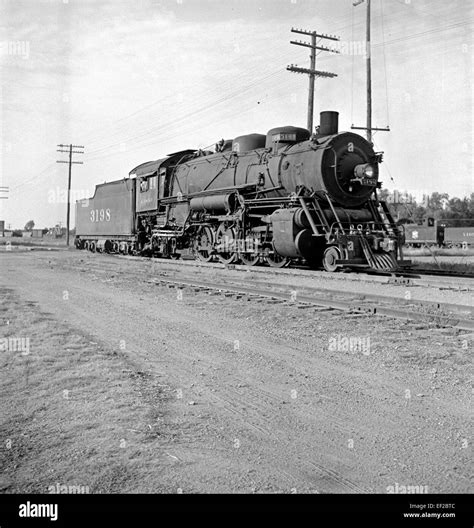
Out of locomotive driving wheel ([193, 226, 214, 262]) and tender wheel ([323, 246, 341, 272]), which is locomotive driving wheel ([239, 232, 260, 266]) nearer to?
locomotive driving wheel ([193, 226, 214, 262])

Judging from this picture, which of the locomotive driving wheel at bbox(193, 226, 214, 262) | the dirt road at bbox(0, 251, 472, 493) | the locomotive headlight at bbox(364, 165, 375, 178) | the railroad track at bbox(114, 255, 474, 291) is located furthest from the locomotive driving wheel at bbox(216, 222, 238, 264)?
the dirt road at bbox(0, 251, 472, 493)

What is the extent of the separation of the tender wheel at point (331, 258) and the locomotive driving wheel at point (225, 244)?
12.8 ft

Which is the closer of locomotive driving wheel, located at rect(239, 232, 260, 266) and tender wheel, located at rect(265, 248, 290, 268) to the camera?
tender wheel, located at rect(265, 248, 290, 268)

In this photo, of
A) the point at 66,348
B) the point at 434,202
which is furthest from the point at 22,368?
the point at 434,202

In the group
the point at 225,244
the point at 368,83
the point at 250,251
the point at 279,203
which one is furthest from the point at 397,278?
the point at 368,83

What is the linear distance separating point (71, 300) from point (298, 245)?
6.36 metres

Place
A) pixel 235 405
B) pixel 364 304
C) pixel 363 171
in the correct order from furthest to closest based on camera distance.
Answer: pixel 363 171 < pixel 364 304 < pixel 235 405

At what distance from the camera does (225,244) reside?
1780 centimetres

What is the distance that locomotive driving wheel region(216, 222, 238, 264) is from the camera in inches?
689

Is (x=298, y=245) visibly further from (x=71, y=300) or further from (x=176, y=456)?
(x=176, y=456)

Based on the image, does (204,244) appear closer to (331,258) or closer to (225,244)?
(225,244)

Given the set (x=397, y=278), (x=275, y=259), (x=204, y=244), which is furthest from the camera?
(x=204, y=244)

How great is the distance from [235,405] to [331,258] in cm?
1041

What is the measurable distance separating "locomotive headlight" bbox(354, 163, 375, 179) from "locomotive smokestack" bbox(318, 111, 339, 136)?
1.33 metres
